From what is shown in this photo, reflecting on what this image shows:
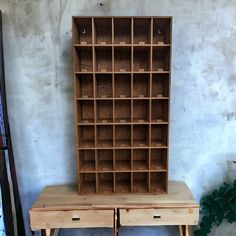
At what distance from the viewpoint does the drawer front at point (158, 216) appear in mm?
1546

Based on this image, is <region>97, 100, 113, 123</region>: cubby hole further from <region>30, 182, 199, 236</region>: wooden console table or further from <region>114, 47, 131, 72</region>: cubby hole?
<region>30, 182, 199, 236</region>: wooden console table

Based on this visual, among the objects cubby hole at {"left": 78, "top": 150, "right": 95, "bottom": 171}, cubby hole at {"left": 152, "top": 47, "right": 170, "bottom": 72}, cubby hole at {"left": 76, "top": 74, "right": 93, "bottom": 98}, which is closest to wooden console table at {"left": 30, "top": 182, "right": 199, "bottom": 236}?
cubby hole at {"left": 78, "top": 150, "right": 95, "bottom": 171}

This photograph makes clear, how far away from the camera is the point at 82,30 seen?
1.76m

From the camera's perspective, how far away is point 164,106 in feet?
5.74

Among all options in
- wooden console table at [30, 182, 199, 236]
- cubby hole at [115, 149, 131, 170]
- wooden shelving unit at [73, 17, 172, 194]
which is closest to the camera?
wooden console table at [30, 182, 199, 236]

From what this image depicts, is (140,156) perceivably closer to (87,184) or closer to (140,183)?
(140,183)

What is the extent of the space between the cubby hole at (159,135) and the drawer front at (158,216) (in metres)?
0.47

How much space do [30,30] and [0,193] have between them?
128 centimetres

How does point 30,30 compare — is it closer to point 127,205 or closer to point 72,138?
point 72,138

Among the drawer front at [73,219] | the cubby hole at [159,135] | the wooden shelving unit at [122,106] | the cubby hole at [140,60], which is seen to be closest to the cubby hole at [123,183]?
the wooden shelving unit at [122,106]

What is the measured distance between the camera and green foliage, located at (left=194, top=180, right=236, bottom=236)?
176cm

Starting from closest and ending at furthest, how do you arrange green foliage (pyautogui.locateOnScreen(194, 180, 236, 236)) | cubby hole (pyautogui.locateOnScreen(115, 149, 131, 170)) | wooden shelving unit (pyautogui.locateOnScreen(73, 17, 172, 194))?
wooden shelving unit (pyautogui.locateOnScreen(73, 17, 172, 194)), green foliage (pyautogui.locateOnScreen(194, 180, 236, 236)), cubby hole (pyautogui.locateOnScreen(115, 149, 131, 170))

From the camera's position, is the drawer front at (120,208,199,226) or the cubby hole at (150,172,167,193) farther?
the cubby hole at (150,172,167,193)

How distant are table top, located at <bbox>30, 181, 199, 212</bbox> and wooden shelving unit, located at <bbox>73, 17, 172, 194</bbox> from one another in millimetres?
63
